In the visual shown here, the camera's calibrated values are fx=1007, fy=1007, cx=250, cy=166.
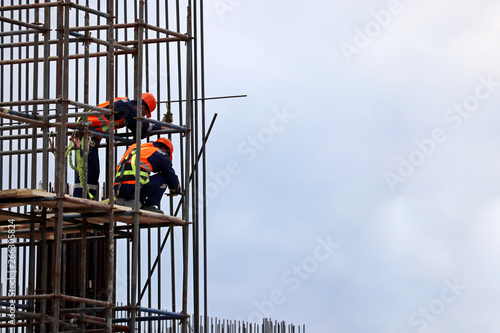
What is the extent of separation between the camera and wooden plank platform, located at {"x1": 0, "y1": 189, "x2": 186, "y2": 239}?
45.9ft

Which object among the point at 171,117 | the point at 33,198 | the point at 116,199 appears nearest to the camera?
the point at 33,198

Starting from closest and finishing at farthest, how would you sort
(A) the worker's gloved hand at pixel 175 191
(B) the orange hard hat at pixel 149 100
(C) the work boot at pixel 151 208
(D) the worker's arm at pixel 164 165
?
(C) the work boot at pixel 151 208, (D) the worker's arm at pixel 164 165, (A) the worker's gloved hand at pixel 175 191, (B) the orange hard hat at pixel 149 100

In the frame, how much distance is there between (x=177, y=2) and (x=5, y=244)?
5409 mm

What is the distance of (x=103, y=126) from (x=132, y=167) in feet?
3.31

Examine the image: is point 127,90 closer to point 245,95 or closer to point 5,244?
point 245,95

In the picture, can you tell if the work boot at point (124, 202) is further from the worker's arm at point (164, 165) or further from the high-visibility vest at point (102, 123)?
the high-visibility vest at point (102, 123)

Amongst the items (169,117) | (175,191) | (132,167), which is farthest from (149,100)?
(175,191)

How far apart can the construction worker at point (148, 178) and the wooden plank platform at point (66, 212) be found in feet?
1.38

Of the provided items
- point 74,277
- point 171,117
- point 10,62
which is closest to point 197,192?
point 171,117

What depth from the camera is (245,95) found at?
18688mm

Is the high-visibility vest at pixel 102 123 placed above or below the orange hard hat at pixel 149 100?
below

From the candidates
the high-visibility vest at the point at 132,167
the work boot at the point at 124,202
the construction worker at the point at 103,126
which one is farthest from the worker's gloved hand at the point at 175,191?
the construction worker at the point at 103,126

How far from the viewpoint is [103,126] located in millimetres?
17062

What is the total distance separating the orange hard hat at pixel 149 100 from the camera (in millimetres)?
17484
